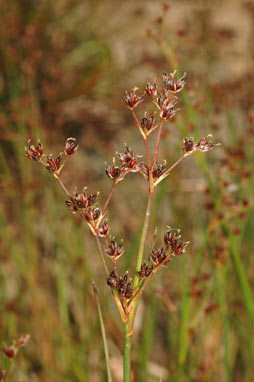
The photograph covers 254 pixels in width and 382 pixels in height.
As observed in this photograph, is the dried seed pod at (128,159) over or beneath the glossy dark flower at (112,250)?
over

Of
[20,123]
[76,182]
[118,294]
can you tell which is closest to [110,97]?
[76,182]

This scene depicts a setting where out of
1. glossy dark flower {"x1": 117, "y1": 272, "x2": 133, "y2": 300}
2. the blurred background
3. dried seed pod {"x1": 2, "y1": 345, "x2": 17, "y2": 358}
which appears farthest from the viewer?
the blurred background

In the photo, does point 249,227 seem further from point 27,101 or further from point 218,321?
point 27,101

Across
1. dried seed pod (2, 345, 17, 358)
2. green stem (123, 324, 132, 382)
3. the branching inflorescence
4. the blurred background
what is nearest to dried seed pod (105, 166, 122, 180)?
the branching inflorescence

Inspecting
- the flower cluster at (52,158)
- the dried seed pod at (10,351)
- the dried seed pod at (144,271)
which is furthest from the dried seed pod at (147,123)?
the dried seed pod at (10,351)

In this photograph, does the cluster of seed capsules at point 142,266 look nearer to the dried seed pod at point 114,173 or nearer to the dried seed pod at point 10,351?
the dried seed pod at point 114,173

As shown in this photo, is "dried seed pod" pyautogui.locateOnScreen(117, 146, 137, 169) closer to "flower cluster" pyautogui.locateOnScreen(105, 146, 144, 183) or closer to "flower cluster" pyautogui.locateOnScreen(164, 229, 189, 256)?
"flower cluster" pyautogui.locateOnScreen(105, 146, 144, 183)

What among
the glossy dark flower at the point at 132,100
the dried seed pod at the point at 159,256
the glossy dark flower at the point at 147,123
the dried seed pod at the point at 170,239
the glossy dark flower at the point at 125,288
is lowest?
the glossy dark flower at the point at 125,288

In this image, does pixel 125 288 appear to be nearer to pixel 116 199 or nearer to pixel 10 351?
pixel 10 351

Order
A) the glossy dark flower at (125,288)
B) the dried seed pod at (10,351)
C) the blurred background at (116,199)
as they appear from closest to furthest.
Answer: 1. the glossy dark flower at (125,288)
2. the dried seed pod at (10,351)
3. the blurred background at (116,199)
